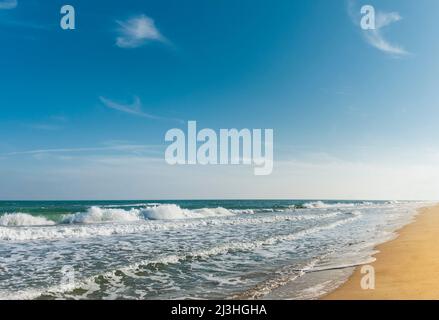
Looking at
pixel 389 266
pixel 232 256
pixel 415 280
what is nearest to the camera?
pixel 415 280

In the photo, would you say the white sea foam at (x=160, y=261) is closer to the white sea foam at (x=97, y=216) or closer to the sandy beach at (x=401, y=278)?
the sandy beach at (x=401, y=278)

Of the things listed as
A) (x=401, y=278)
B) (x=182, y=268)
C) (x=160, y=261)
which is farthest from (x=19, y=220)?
(x=401, y=278)

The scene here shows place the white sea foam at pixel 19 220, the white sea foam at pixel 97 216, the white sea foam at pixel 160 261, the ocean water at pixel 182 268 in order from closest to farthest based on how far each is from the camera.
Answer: the white sea foam at pixel 160 261
the ocean water at pixel 182 268
the white sea foam at pixel 19 220
the white sea foam at pixel 97 216

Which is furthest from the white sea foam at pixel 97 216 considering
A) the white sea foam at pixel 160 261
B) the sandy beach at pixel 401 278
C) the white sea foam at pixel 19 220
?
the sandy beach at pixel 401 278

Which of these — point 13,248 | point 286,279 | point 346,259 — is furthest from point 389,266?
point 13,248

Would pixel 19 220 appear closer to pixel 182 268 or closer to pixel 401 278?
pixel 182 268

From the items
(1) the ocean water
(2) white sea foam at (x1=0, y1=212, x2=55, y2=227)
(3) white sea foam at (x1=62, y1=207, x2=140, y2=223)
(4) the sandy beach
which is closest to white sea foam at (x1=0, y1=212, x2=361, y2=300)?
(1) the ocean water

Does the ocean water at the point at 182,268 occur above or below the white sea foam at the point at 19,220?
above

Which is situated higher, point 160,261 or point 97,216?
point 160,261

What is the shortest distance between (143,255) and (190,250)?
1.94 meters
